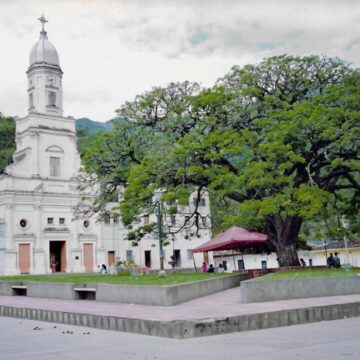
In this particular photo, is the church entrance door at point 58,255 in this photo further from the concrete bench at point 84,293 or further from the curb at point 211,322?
the curb at point 211,322

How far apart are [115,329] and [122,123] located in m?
15.8

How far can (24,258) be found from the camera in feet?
162

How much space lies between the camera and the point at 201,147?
24359 mm

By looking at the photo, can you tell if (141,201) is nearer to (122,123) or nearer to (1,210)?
(122,123)

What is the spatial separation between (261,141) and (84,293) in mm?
9662

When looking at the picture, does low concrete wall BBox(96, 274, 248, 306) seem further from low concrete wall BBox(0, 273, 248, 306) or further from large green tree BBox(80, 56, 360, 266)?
large green tree BBox(80, 56, 360, 266)

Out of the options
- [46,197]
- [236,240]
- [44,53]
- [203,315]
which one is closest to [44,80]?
[44,53]

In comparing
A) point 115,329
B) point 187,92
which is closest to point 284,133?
point 187,92

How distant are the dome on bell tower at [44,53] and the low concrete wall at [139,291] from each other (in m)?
32.4

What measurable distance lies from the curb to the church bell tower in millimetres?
38948

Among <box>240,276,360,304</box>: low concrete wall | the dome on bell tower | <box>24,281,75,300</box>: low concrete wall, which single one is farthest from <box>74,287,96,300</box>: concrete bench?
the dome on bell tower

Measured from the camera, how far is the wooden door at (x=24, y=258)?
49.1 meters

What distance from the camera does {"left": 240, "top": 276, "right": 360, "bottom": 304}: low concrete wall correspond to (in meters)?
16.6

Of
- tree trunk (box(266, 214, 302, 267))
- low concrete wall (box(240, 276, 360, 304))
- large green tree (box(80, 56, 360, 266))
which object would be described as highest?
large green tree (box(80, 56, 360, 266))
